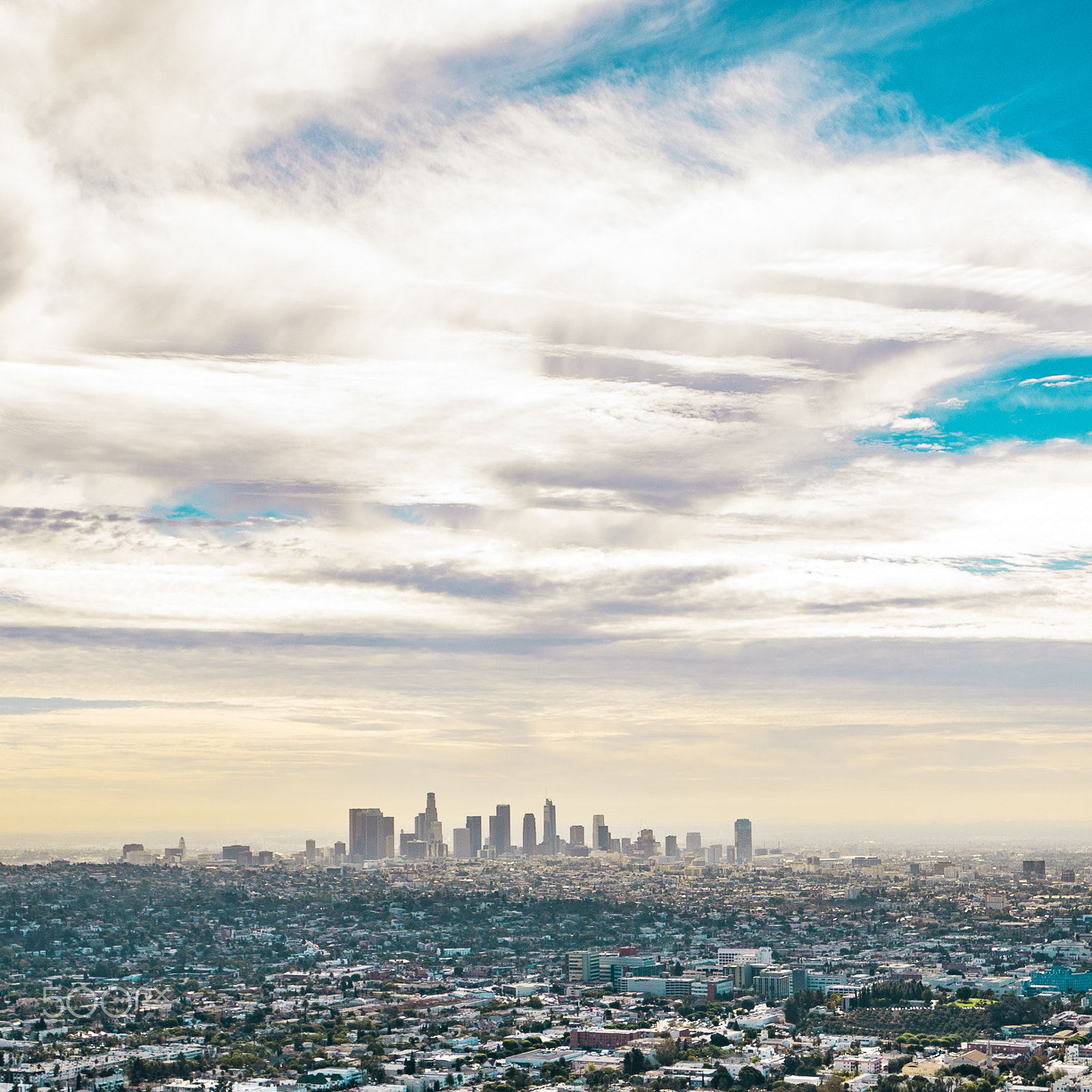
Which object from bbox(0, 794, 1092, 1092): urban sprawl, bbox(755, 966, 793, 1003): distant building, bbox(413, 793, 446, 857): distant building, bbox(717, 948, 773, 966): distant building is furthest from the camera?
bbox(413, 793, 446, 857): distant building

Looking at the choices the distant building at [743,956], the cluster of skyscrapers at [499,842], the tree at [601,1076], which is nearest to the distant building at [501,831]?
the cluster of skyscrapers at [499,842]

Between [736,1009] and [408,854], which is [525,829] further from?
[736,1009]

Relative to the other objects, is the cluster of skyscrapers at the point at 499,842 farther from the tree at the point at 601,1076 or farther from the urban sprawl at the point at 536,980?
the tree at the point at 601,1076

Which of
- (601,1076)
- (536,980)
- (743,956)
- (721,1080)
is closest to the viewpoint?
(721,1080)

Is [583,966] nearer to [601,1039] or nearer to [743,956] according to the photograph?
[743,956]

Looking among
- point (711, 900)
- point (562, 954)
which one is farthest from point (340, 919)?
point (711, 900)

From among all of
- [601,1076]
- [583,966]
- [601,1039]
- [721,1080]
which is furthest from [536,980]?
[721,1080]
